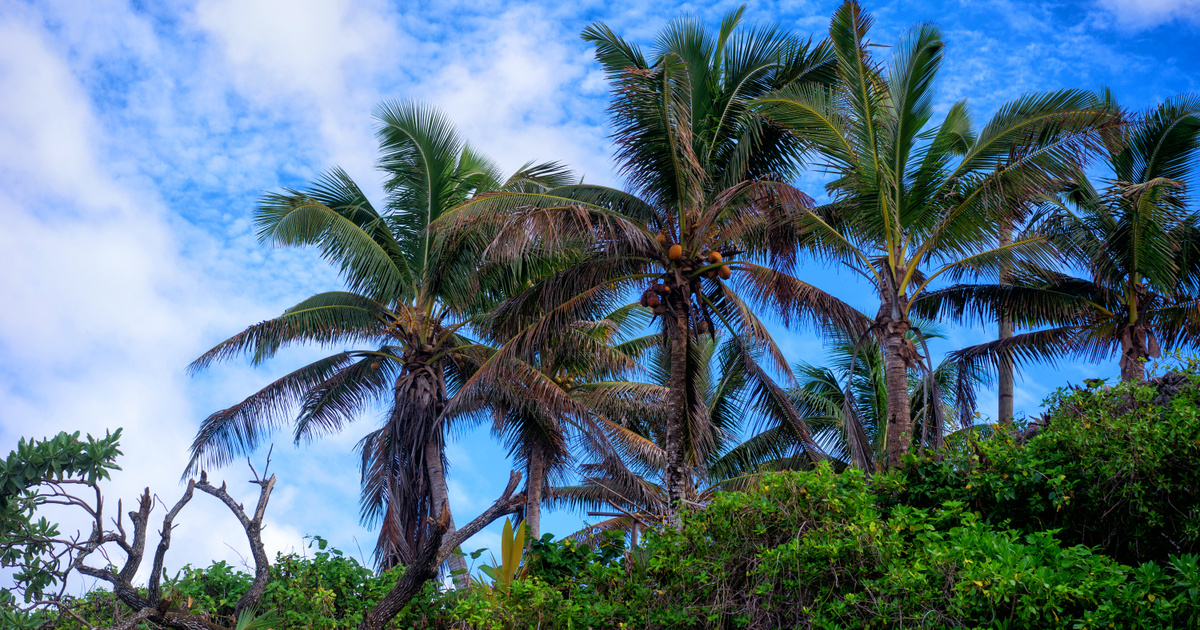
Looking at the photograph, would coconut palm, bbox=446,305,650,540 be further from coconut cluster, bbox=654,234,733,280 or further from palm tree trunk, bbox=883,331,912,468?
palm tree trunk, bbox=883,331,912,468

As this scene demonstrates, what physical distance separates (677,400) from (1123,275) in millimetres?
7596

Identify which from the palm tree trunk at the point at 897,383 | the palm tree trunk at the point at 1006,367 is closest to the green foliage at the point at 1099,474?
the palm tree trunk at the point at 897,383

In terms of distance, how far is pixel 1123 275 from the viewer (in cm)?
1412

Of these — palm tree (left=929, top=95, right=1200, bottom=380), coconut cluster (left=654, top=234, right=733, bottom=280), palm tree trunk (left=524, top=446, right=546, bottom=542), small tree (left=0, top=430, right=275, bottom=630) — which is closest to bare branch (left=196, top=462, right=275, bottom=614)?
small tree (left=0, top=430, right=275, bottom=630)

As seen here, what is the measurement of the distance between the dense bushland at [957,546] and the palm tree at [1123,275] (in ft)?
22.7

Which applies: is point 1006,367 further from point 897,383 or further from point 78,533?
point 78,533

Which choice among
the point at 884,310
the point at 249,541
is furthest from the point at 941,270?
the point at 249,541

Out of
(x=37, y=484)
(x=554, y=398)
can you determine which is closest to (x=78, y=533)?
(x=37, y=484)

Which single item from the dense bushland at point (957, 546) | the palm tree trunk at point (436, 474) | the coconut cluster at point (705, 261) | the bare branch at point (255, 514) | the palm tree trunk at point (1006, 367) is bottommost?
the dense bushland at point (957, 546)

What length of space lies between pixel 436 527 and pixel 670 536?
1.99 m

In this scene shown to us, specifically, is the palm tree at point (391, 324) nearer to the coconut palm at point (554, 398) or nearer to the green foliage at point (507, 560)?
the coconut palm at point (554, 398)

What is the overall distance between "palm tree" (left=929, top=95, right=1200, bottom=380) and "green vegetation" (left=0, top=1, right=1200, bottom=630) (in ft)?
0.19

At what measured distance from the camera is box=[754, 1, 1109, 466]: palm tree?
10.8 m

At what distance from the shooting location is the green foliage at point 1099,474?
6.55m
